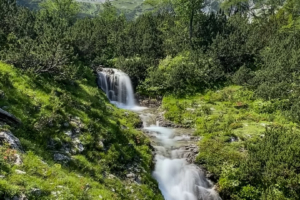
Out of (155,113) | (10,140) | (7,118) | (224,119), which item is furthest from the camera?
(155,113)

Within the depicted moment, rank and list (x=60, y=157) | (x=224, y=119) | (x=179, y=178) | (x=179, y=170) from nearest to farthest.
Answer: (x=60, y=157) < (x=179, y=178) < (x=179, y=170) < (x=224, y=119)

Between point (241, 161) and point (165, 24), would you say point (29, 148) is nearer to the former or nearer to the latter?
point (241, 161)

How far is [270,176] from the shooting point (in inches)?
597

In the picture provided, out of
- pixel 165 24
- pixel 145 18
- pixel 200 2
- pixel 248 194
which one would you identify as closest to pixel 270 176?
pixel 248 194

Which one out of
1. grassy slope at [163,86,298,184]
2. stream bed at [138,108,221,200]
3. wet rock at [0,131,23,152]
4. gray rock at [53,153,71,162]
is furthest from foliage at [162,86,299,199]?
wet rock at [0,131,23,152]

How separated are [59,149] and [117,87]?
19683 millimetres

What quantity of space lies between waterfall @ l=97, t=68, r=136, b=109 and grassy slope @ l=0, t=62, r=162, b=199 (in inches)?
469

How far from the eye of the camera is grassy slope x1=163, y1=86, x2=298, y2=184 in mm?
17809

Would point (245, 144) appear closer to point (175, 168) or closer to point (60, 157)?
point (175, 168)

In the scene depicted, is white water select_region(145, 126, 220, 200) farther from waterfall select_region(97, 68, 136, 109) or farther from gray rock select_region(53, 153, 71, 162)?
waterfall select_region(97, 68, 136, 109)

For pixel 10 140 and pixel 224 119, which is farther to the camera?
pixel 224 119

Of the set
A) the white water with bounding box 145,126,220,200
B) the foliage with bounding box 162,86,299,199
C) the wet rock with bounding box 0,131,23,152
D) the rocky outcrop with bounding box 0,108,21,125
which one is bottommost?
the white water with bounding box 145,126,220,200

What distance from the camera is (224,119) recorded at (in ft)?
77.5

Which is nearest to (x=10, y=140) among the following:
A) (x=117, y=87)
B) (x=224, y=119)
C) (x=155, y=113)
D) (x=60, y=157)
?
(x=60, y=157)
